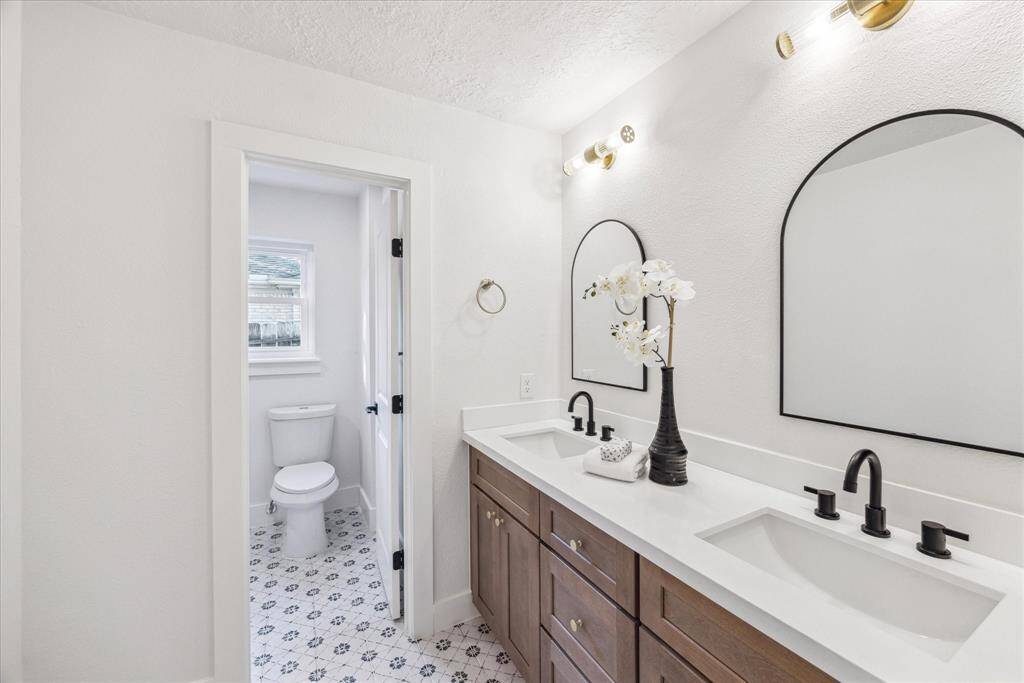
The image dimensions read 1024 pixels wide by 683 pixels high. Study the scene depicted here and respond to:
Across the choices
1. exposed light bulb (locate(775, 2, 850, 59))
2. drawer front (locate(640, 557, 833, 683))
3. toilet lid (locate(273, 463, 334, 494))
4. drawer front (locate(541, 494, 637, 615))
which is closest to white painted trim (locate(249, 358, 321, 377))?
toilet lid (locate(273, 463, 334, 494))

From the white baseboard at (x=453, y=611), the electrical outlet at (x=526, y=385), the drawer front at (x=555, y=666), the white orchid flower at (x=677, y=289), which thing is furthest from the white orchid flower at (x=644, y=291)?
the white baseboard at (x=453, y=611)

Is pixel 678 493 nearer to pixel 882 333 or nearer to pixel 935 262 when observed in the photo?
pixel 882 333

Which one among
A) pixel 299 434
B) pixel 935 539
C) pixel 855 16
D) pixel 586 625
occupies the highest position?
pixel 855 16

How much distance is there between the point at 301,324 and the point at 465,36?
2389mm

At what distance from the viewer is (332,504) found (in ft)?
10.3

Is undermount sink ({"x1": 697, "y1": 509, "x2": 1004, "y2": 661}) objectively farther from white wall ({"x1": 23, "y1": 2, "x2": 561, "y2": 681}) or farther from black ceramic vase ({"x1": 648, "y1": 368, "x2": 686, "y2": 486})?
Answer: white wall ({"x1": 23, "y1": 2, "x2": 561, "y2": 681})

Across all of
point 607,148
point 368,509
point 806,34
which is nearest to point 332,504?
point 368,509

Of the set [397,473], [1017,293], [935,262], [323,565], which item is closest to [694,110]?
[935,262]

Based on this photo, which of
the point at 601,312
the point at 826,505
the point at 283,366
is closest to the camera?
the point at 826,505

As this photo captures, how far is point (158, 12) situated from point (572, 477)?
2027 mm

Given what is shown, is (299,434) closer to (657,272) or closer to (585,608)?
(585,608)

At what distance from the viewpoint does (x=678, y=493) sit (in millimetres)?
1244

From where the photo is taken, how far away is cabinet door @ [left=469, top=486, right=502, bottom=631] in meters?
1.73

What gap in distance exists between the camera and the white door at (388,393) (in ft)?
6.48
